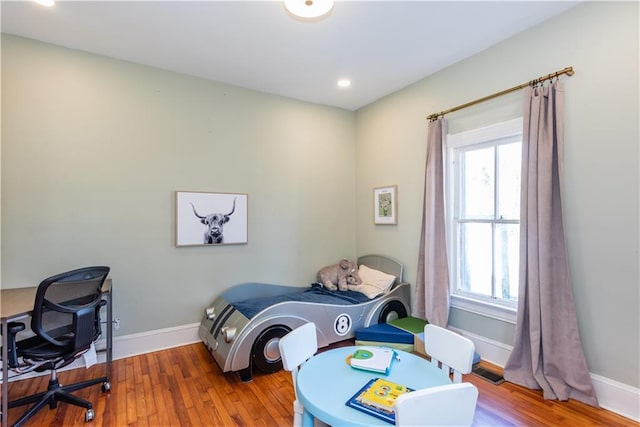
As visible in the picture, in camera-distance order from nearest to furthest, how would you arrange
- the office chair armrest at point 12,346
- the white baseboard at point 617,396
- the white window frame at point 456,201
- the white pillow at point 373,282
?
the office chair armrest at point 12,346, the white baseboard at point 617,396, the white window frame at point 456,201, the white pillow at point 373,282

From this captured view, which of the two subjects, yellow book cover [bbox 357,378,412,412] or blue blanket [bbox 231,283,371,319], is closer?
yellow book cover [bbox 357,378,412,412]

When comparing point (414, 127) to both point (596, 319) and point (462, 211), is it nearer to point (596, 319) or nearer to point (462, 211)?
point (462, 211)

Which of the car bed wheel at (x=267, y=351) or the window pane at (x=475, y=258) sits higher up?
the window pane at (x=475, y=258)

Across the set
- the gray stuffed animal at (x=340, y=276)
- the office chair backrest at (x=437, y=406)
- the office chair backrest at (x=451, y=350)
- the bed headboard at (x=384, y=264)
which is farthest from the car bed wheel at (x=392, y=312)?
the office chair backrest at (x=437, y=406)

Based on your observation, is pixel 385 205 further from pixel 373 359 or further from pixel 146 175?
pixel 146 175

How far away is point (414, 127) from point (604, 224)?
Result: 2036 mm

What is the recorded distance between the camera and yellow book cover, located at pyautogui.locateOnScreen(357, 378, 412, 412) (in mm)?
1307

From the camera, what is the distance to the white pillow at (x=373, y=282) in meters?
3.64

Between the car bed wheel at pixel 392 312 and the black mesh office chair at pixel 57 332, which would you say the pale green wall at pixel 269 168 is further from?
the black mesh office chair at pixel 57 332

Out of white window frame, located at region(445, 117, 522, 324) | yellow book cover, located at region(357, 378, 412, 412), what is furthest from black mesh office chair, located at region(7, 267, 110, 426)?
white window frame, located at region(445, 117, 522, 324)

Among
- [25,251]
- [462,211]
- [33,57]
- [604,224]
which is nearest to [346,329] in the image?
[462,211]

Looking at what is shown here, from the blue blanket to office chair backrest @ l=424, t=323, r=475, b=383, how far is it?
1.52m

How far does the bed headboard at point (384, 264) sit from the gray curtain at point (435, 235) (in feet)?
1.53

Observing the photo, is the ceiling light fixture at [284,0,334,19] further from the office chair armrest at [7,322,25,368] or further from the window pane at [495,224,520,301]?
the office chair armrest at [7,322,25,368]
